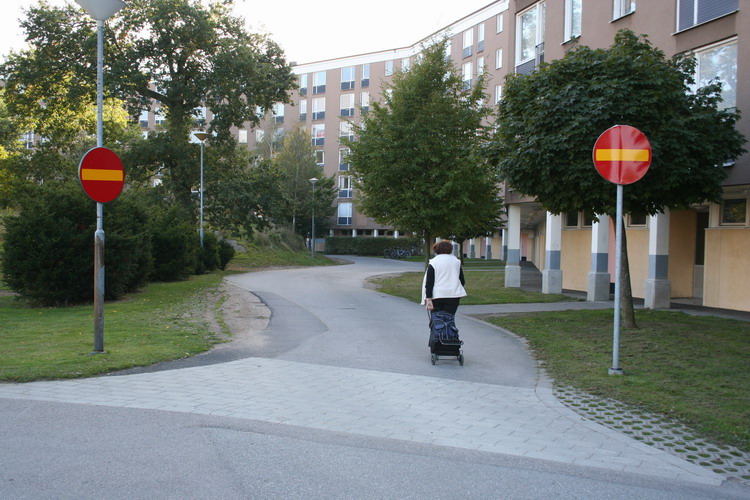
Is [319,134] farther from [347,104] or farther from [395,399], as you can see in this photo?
[395,399]

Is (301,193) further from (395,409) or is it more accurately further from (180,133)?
(395,409)

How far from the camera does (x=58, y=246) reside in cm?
1412

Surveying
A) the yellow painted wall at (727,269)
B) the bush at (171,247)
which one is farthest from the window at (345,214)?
the yellow painted wall at (727,269)

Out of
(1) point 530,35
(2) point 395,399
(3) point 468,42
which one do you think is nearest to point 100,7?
(2) point 395,399

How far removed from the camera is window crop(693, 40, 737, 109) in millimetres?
13305

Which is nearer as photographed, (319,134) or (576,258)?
(576,258)

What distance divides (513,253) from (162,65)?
17.7 metres

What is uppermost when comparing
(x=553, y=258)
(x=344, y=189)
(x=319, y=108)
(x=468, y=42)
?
(x=468, y=42)

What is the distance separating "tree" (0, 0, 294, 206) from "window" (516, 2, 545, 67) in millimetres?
12247

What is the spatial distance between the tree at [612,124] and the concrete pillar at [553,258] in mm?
8051

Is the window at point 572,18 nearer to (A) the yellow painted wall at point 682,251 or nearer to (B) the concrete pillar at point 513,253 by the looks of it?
(A) the yellow painted wall at point 682,251

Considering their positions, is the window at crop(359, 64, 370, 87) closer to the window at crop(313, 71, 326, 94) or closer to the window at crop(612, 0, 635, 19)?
the window at crop(313, 71, 326, 94)

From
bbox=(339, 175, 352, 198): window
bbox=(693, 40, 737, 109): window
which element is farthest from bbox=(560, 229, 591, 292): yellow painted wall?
bbox=(339, 175, 352, 198): window

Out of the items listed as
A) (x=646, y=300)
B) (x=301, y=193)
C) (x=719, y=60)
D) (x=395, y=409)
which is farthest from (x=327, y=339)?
(x=301, y=193)
